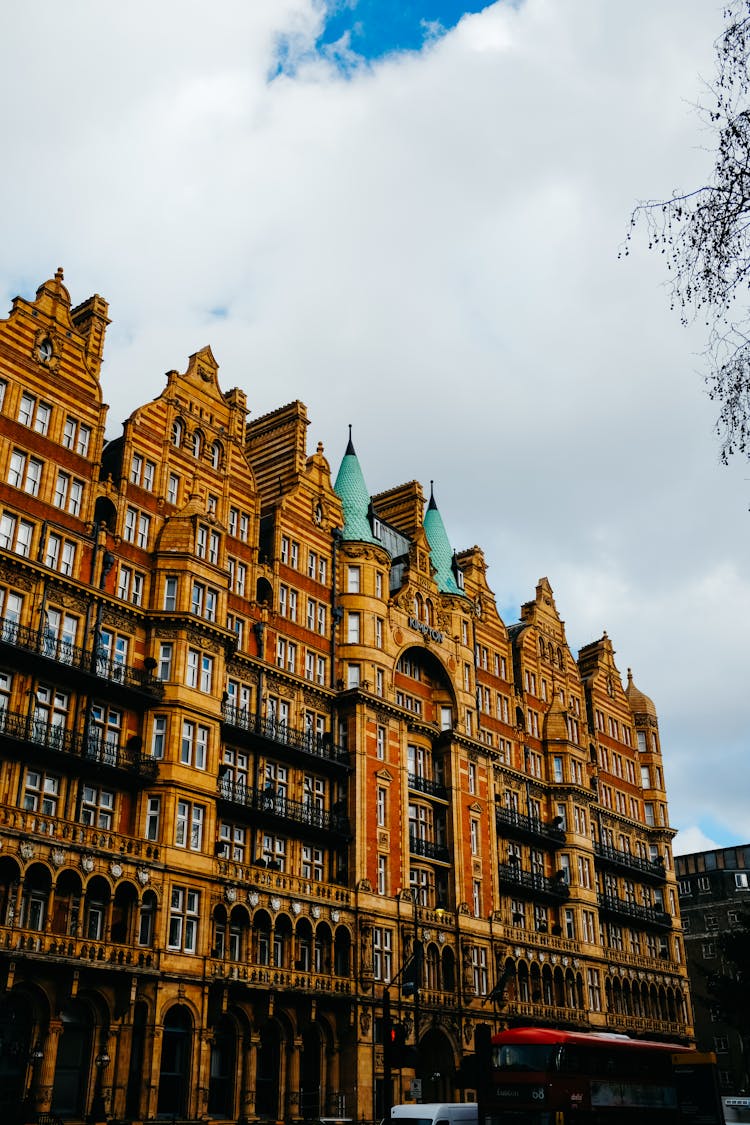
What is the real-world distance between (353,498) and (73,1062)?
34467 millimetres

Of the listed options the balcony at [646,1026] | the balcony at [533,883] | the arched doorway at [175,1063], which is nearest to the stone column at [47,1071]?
the arched doorway at [175,1063]

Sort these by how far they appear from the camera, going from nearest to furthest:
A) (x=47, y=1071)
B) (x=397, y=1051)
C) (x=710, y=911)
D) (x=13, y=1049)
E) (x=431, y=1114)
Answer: (x=397, y=1051) → (x=431, y=1114) → (x=47, y=1071) → (x=13, y=1049) → (x=710, y=911)

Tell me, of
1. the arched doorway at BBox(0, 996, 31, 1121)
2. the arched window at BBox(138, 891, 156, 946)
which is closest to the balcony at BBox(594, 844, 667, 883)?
the arched window at BBox(138, 891, 156, 946)

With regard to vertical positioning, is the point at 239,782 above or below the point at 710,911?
below

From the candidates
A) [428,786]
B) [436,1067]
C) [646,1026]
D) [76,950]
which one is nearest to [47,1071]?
[76,950]

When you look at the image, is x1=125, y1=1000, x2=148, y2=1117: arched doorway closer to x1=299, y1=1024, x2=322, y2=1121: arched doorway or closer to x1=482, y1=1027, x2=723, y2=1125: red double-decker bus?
x1=299, y1=1024, x2=322, y2=1121: arched doorway

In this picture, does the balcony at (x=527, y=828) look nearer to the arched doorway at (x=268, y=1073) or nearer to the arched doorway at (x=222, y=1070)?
the arched doorway at (x=268, y=1073)

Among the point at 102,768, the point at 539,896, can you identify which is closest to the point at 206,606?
the point at 102,768

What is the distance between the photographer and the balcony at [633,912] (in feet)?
253

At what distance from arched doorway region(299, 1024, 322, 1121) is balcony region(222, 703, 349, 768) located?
1250 centimetres

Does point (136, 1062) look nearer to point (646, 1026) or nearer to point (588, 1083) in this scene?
point (588, 1083)

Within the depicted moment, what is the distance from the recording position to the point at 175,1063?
4341 cm

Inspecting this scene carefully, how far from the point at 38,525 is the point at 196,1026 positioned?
67.5ft

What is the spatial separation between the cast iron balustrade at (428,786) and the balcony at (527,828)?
5.86 metres
